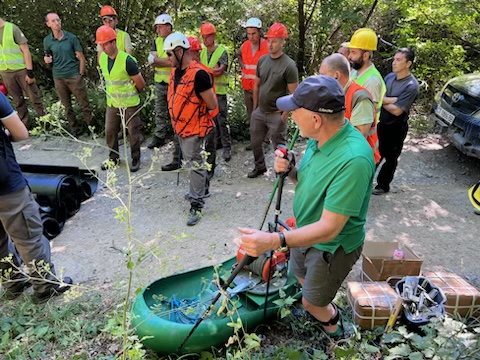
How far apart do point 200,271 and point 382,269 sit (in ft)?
5.10

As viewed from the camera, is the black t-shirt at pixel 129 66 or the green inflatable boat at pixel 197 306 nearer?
the green inflatable boat at pixel 197 306

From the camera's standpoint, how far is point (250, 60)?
6.45 m

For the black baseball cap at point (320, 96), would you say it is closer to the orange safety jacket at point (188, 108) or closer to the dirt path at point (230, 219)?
the dirt path at point (230, 219)

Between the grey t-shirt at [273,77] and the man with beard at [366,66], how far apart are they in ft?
4.28

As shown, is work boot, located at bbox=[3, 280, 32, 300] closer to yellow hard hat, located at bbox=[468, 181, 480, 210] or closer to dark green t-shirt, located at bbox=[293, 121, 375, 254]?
dark green t-shirt, located at bbox=[293, 121, 375, 254]

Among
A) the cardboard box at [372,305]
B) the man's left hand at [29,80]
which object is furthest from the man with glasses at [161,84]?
the cardboard box at [372,305]

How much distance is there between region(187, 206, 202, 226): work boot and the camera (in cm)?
473

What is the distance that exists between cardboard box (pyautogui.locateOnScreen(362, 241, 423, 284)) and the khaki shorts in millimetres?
947

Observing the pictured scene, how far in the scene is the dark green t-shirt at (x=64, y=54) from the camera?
23.3 ft

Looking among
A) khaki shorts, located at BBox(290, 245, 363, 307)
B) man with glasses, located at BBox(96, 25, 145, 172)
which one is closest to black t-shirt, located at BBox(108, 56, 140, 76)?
man with glasses, located at BBox(96, 25, 145, 172)

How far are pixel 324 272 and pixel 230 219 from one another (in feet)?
8.20

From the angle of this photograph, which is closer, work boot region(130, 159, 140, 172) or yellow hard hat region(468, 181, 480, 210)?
yellow hard hat region(468, 181, 480, 210)

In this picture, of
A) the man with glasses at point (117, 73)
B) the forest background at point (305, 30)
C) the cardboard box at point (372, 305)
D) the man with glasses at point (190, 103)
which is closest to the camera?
the cardboard box at point (372, 305)

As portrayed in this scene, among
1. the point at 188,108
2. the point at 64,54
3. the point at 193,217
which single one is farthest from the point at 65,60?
the point at 193,217
